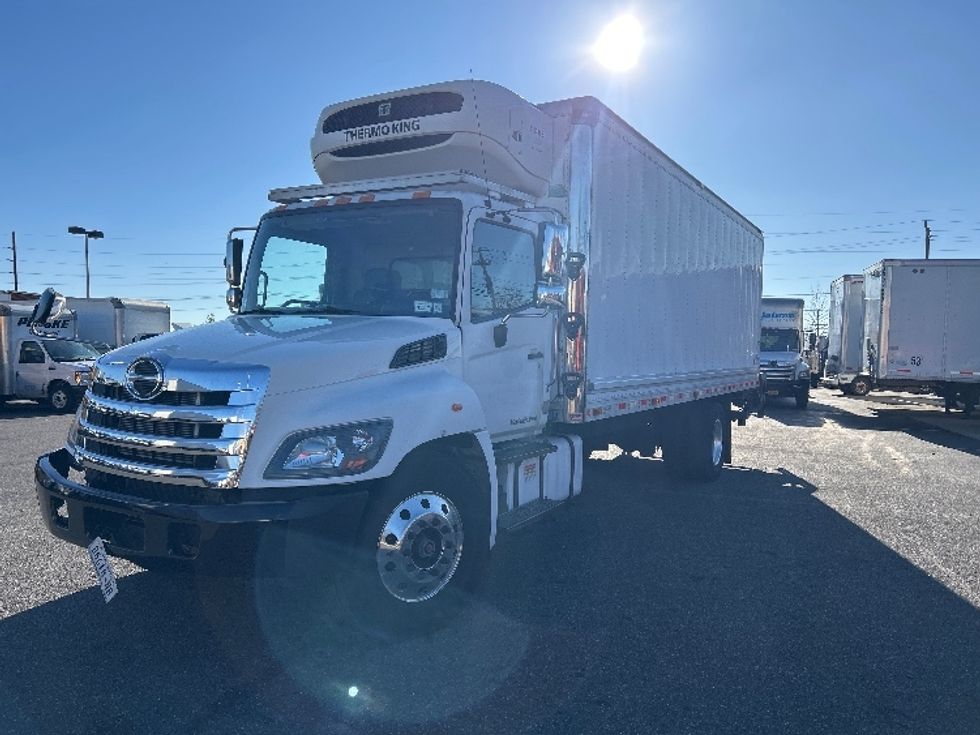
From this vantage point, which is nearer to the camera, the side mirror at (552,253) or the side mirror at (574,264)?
the side mirror at (552,253)

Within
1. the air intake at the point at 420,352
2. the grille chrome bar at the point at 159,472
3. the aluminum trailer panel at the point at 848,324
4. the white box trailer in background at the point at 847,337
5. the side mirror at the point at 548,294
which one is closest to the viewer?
the grille chrome bar at the point at 159,472

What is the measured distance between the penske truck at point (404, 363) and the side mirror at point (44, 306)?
6.62 ft

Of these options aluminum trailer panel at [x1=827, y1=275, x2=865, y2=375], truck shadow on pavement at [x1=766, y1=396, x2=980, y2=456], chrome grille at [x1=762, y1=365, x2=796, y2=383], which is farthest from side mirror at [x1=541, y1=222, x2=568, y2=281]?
chrome grille at [x1=762, y1=365, x2=796, y2=383]

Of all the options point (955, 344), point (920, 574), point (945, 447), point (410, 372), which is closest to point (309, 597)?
point (410, 372)

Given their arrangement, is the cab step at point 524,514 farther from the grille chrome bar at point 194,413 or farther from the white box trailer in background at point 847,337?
the white box trailer in background at point 847,337

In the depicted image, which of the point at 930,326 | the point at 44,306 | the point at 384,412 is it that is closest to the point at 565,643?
the point at 384,412

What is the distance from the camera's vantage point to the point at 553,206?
19.5 ft

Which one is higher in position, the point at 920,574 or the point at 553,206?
the point at 553,206

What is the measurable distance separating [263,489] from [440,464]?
1114mm

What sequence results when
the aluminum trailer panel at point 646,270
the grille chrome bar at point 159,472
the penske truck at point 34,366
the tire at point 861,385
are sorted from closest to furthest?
the grille chrome bar at point 159,472
the aluminum trailer panel at point 646,270
the penske truck at point 34,366
the tire at point 861,385

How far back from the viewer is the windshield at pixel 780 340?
22.4 meters

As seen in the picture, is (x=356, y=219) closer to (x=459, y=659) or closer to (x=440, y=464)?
(x=440, y=464)

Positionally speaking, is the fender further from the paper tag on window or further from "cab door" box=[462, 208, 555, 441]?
the paper tag on window

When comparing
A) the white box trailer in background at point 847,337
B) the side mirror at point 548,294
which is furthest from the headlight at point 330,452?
the white box trailer in background at point 847,337
